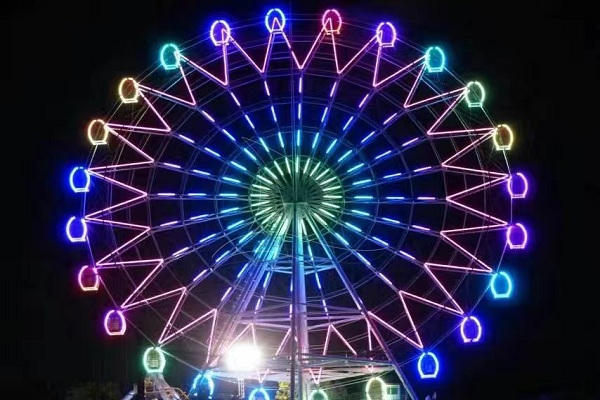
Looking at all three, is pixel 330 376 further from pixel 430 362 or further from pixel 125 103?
pixel 125 103

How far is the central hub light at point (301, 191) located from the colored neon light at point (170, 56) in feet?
15.4

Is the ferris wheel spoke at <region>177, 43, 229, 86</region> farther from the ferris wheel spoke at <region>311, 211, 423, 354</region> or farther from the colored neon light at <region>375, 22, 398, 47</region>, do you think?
the ferris wheel spoke at <region>311, 211, 423, 354</region>

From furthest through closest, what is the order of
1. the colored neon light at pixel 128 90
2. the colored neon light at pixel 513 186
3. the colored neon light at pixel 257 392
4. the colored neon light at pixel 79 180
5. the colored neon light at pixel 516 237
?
the colored neon light at pixel 257 392 < the colored neon light at pixel 128 90 < the colored neon light at pixel 79 180 < the colored neon light at pixel 513 186 < the colored neon light at pixel 516 237

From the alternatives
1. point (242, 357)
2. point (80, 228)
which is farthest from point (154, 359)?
point (80, 228)

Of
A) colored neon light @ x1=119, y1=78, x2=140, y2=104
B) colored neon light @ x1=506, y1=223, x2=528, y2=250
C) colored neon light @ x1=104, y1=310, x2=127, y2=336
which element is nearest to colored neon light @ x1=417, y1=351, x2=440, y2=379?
colored neon light @ x1=506, y1=223, x2=528, y2=250

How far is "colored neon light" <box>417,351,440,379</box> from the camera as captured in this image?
25.0 meters

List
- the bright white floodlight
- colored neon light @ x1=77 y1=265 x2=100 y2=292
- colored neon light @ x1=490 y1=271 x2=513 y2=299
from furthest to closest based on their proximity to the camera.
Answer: the bright white floodlight < colored neon light @ x1=77 y1=265 x2=100 y2=292 < colored neon light @ x1=490 y1=271 x2=513 y2=299

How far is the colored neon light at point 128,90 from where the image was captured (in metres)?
26.5

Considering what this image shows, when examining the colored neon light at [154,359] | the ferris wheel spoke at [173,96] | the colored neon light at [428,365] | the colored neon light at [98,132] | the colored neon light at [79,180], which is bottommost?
the colored neon light at [428,365]

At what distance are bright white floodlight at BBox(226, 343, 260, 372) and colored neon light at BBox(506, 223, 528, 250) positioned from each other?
917 centimetres

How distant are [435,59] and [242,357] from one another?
40.3 ft

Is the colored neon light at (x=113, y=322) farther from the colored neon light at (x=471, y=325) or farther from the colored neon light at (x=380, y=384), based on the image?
the colored neon light at (x=471, y=325)

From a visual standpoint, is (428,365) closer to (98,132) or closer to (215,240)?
(215,240)

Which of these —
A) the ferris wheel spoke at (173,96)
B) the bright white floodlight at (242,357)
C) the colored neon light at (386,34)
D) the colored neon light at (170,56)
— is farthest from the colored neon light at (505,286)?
the colored neon light at (170,56)
